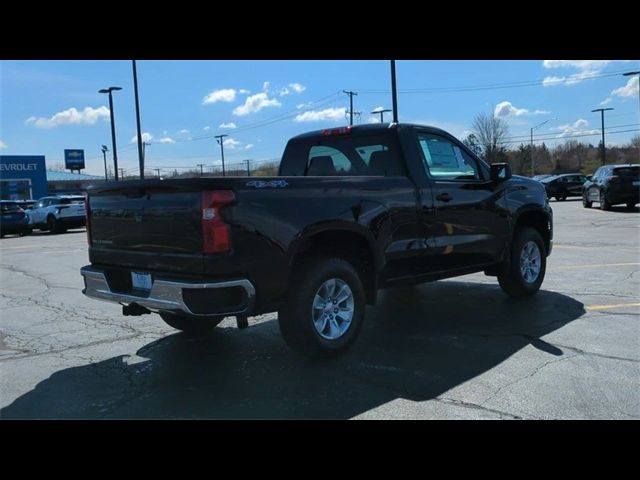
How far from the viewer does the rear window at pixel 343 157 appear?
19.2 ft

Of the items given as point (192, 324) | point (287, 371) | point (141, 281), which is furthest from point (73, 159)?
point (287, 371)

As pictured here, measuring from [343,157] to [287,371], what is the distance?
258cm

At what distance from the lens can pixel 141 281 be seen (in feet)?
15.3

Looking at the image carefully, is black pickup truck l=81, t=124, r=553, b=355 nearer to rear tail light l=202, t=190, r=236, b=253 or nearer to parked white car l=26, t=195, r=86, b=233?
rear tail light l=202, t=190, r=236, b=253

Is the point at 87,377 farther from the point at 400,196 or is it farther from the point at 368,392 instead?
the point at 400,196

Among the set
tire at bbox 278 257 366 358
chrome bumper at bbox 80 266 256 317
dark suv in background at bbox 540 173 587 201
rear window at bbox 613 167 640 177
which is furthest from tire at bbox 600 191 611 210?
chrome bumper at bbox 80 266 256 317

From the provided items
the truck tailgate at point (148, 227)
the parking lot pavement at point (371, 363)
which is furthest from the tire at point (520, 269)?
the truck tailgate at point (148, 227)

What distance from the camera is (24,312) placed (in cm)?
745

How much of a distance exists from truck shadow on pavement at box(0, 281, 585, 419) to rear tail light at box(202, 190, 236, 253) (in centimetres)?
113

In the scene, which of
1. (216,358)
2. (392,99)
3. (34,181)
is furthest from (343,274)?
(34,181)

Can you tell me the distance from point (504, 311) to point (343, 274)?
8.52ft

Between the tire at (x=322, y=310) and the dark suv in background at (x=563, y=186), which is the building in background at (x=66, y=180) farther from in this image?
the tire at (x=322, y=310)

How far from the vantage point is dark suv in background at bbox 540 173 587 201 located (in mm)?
33750
